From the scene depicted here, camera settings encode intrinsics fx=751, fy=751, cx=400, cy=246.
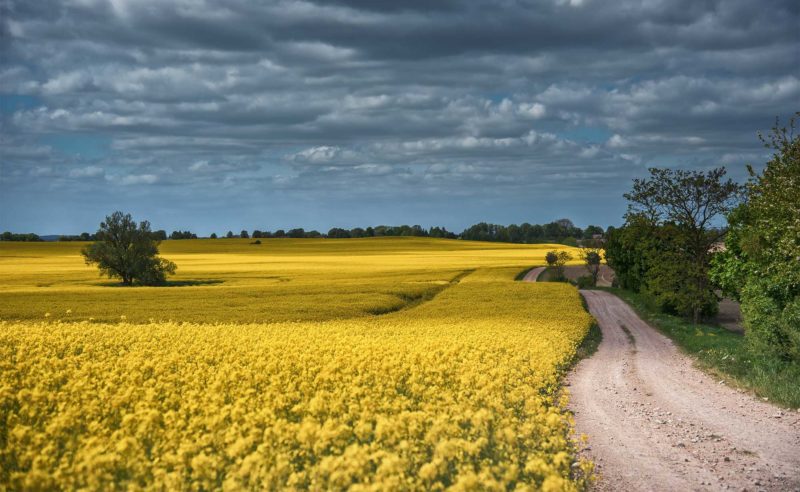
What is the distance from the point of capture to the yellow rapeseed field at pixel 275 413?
844cm

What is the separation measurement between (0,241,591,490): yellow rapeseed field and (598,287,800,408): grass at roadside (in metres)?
5.47

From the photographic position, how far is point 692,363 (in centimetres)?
2909

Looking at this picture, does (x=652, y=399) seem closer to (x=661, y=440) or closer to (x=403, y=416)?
(x=661, y=440)

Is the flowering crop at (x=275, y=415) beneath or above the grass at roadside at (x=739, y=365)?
above

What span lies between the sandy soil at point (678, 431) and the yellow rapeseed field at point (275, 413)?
48.5 inches

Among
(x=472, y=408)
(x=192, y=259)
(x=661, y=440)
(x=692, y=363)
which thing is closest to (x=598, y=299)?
(x=692, y=363)

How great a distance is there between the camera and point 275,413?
1202 cm

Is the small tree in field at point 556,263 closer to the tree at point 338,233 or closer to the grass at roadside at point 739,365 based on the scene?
the grass at roadside at point 739,365

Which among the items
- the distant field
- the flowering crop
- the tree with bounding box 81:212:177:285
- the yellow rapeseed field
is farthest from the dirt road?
the flowering crop

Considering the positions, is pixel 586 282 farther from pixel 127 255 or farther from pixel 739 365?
pixel 739 365

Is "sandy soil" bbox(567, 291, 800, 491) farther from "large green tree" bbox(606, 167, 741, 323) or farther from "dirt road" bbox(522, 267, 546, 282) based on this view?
"dirt road" bbox(522, 267, 546, 282)

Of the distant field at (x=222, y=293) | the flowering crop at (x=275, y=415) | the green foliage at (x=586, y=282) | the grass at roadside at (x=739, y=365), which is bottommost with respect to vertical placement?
the green foliage at (x=586, y=282)

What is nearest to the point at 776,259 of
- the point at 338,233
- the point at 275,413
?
the point at 275,413

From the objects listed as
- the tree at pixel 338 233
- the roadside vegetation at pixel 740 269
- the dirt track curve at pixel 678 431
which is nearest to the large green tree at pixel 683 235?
the roadside vegetation at pixel 740 269
